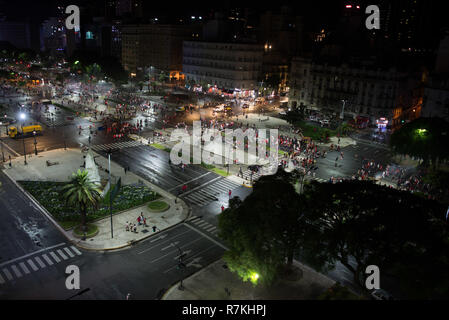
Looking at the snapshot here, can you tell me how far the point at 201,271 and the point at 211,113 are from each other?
7587 cm

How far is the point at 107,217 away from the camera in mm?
44438

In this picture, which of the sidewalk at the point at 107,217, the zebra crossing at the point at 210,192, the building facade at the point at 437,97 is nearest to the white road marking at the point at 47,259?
the sidewalk at the point at 107,217

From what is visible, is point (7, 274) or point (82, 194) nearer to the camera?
point (7, 274)

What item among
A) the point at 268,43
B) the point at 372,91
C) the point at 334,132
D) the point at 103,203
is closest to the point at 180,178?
the point at 103,203

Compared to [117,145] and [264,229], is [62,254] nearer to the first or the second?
[264,229]

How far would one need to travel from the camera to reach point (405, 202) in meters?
27.8

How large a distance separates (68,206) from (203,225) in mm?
17391

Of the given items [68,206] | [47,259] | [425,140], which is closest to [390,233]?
[47,259]

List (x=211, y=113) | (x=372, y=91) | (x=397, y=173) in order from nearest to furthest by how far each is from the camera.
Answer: (x=397, y=173)
(x=372, y=91)
(x=211, y=113)

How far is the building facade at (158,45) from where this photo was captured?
16538 centimetres

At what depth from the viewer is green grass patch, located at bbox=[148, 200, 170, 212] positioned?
1815 inches

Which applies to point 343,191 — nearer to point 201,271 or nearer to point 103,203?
point 201,271

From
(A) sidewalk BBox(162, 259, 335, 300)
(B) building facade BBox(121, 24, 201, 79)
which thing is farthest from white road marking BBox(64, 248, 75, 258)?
(B) building facade BBox(121, 24, 201, 79)

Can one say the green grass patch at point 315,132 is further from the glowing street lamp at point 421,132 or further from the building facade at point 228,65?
the building facade at point 228,65
